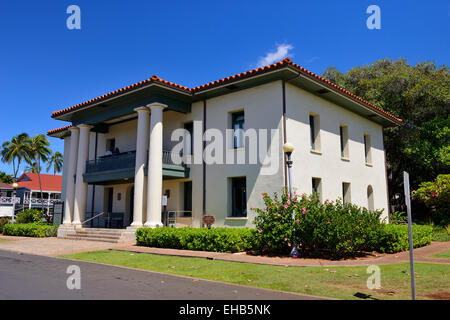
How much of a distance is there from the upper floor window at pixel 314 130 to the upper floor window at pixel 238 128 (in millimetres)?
3259

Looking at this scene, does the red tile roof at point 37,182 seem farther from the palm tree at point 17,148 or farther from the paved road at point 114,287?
the paved road at point 114,287

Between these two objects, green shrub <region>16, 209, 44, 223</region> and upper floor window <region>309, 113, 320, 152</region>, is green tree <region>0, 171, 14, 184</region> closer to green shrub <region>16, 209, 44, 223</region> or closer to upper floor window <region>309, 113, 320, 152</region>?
green shrub <region>16, 209, 44, 223</region>

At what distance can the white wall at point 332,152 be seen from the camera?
1539 cm

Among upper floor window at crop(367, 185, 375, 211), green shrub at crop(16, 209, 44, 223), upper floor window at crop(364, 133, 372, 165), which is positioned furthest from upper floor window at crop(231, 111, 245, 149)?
→ green shrub at crop(16, 209, 44, 223)

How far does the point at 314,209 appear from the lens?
11102mm

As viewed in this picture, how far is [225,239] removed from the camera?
12.5 meters

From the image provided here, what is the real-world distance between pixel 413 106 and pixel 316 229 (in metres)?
17.6

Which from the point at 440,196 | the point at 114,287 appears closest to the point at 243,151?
the point at 114,287

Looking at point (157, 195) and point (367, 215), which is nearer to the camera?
point (367, 215)

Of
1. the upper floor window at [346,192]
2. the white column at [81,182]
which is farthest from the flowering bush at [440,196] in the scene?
the white column at [81,182]

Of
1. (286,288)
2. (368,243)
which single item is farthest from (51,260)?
(368,243)

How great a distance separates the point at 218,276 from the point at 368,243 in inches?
227

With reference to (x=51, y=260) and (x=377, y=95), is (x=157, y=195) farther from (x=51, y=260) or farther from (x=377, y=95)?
(x=377, y=95)

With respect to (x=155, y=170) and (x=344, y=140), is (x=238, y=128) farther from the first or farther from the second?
(x=344, y=140)
